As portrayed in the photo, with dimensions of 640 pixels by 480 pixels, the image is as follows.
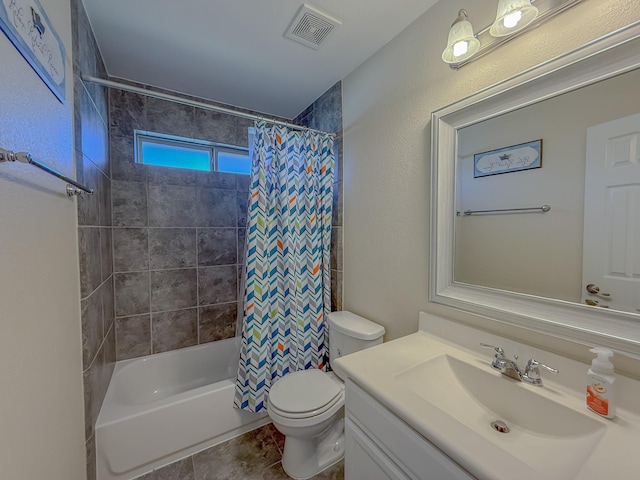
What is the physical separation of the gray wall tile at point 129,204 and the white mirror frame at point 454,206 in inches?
78.3

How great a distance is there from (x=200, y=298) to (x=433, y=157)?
78.8 inches

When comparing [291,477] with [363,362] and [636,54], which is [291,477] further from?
[636,54]

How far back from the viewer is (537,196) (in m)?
0.91

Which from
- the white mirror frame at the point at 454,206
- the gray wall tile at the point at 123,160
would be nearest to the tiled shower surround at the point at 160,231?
the gray wall tile at the point at 123,160

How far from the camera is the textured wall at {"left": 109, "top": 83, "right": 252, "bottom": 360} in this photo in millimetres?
1843

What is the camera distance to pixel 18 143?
2.11 ft

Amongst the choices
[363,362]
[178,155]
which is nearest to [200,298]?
[178,155]

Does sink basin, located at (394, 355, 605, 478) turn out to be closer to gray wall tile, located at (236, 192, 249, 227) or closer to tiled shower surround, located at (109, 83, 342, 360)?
tiled shower surround, located at (109, 83, 342, 360)

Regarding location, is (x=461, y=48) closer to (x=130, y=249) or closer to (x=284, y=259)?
(x=284, y=259)

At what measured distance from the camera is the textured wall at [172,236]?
6.05ft

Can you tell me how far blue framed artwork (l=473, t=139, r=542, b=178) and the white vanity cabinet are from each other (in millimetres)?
983

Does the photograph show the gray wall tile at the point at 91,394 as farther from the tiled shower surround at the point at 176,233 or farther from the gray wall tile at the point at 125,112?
the gray wall tile at the point at 125,112

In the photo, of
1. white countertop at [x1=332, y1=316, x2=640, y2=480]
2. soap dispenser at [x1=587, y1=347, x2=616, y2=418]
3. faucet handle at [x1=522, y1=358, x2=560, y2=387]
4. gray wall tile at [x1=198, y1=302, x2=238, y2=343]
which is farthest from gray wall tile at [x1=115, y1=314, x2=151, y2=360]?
soap dispenser at [x1=587, y1=347, x2=616, y2=418]

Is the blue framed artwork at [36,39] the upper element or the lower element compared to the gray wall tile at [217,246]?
upper
